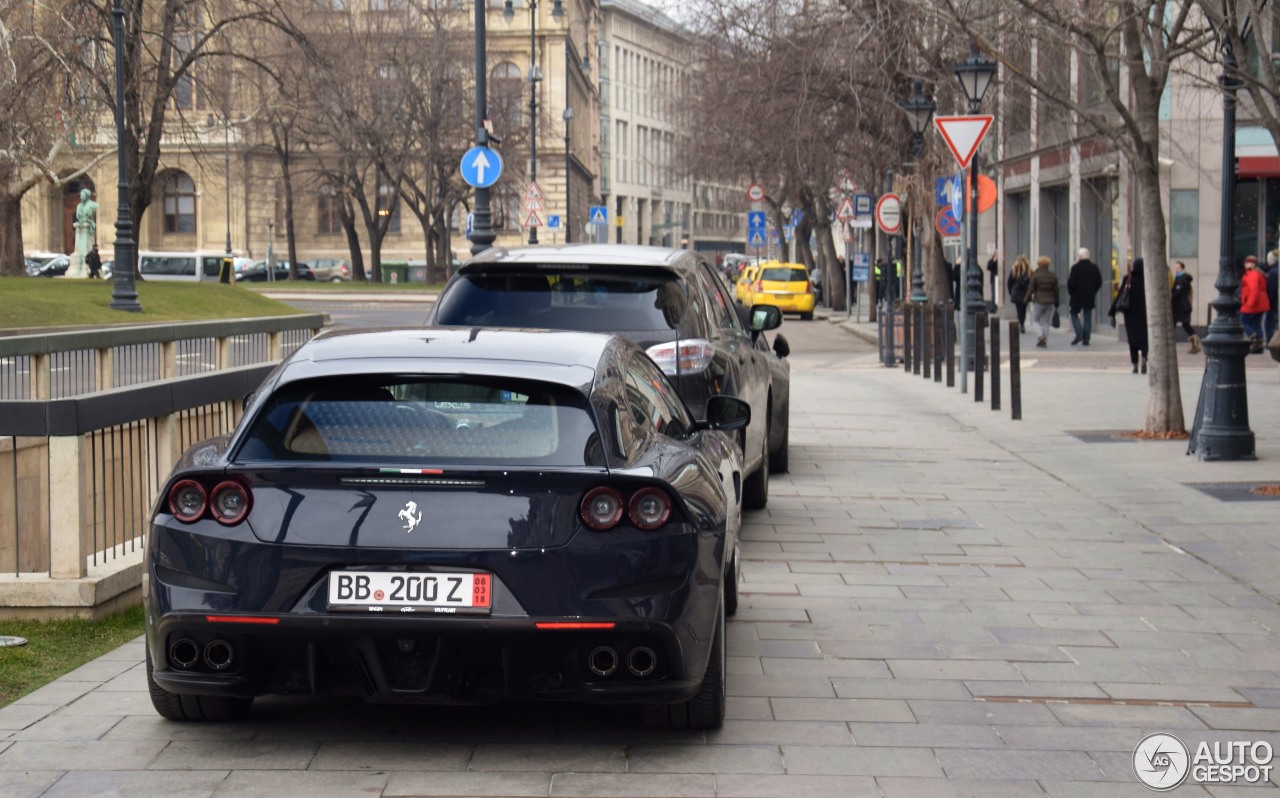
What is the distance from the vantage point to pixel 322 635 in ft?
16.2

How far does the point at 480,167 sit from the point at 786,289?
83.6 ft

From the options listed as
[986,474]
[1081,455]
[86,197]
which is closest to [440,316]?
[986,474]

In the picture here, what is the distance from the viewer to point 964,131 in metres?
20.9

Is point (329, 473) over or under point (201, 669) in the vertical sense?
over

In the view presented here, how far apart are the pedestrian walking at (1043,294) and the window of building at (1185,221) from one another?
86.9 inches

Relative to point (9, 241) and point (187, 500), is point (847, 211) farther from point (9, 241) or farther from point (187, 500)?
point (187, 500)

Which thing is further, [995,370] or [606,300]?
[995,370]

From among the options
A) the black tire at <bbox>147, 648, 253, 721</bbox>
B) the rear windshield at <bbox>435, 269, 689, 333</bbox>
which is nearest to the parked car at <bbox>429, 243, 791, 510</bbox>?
the rear windshield at <bbox>435, 269, 689, 333</bbox>

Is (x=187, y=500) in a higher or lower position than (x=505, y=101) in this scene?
lower

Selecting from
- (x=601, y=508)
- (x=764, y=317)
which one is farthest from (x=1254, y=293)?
(x=601, y=508)

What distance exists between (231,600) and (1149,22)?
982 centimetres

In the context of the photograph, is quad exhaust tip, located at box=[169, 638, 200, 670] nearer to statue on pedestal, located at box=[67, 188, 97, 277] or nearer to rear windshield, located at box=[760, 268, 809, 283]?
statue on pedestal, located at box=[67, 188, 97, 277]

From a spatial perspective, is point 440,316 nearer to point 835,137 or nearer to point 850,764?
point 850,764

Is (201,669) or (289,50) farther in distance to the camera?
(289,50)
